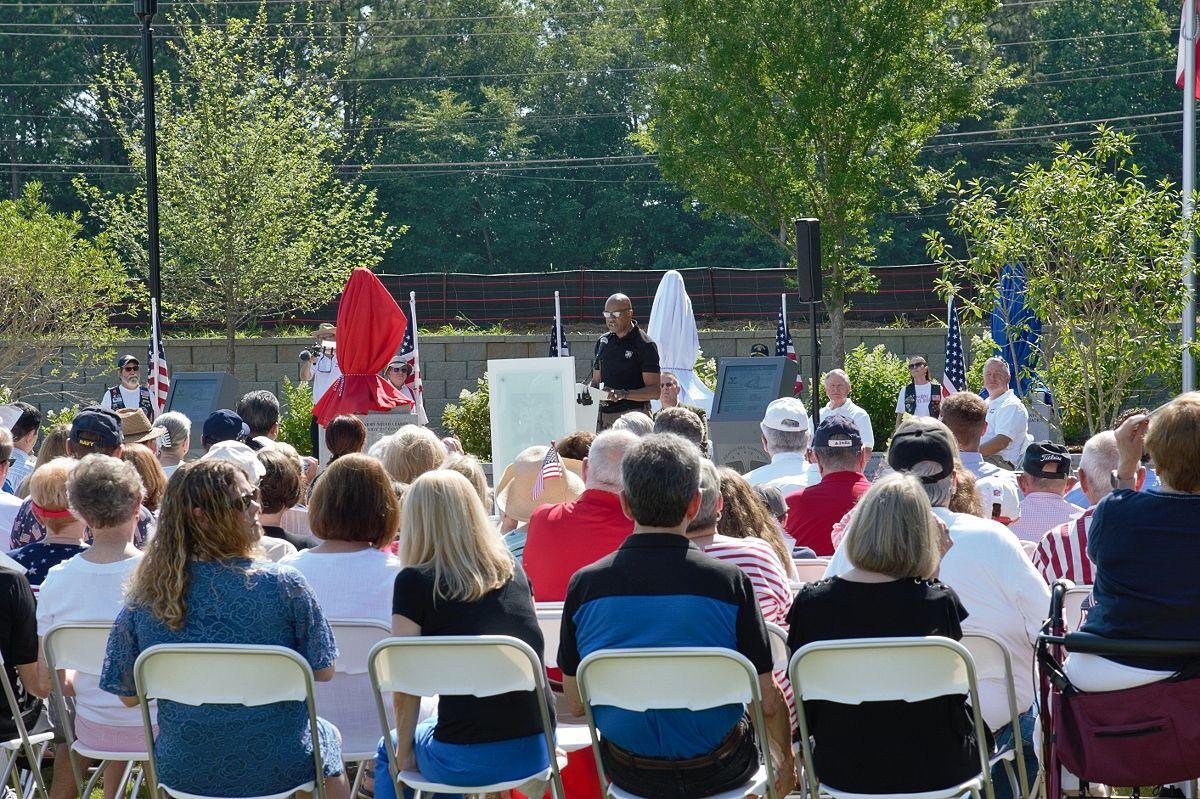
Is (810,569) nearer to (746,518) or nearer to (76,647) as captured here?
(746,518)

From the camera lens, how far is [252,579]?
3.73 metres

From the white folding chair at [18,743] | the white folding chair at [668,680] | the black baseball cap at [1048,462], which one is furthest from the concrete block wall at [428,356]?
the white folding chair at [668,680]

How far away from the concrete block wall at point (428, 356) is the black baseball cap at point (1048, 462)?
17.1 meters

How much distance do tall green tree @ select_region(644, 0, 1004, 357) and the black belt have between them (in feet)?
53.0

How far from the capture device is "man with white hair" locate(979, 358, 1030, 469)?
35.3 ft

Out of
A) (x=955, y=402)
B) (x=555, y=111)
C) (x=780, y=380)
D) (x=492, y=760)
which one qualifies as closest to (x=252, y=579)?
(x=492, y=760)

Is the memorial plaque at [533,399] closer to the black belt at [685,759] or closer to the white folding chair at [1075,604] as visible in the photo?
the white folding chair at [1075,604]

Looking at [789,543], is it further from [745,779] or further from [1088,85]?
[1088,85]

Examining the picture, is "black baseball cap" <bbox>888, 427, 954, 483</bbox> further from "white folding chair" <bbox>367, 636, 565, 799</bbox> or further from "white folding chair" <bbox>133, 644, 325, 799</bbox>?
"white folding chair" <bbox>133, 644, 325, 799</bbox>

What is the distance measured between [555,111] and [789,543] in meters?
39.6

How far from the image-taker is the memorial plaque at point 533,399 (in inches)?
411

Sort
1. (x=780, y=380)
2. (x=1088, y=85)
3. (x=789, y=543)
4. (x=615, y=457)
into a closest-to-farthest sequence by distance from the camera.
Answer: (x=615, y=457) < (x=789, y=543) < (x=780, y=380) < (x=1088, y=85)

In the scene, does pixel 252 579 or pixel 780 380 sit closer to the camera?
pixel 252 579

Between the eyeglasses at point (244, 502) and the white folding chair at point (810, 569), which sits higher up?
the eyeglasses at point (244, 502)
